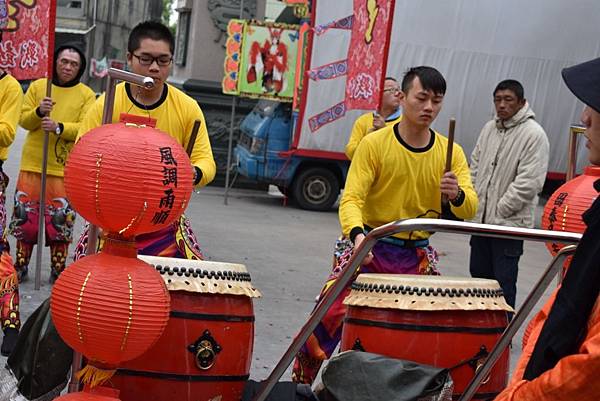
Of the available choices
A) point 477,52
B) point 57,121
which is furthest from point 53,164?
point 477,52

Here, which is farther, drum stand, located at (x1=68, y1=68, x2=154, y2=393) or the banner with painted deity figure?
the banner with painted deity figure

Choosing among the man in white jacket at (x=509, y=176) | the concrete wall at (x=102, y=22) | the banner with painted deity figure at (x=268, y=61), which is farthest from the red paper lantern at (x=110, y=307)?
the concrete wall at (x=102, y=22)

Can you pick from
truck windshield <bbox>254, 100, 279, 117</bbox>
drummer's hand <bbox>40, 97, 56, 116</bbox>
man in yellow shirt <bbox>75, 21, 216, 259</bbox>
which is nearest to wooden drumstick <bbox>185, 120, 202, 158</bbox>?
man in yellow shirt <bbox>75, 21, 216, 259</bbox>

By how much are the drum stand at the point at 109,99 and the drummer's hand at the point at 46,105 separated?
3.64 metres

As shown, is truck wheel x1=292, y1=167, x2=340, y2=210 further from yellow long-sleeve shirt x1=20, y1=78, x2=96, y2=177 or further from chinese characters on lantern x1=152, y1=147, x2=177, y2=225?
chinese characters on lantern x1=152, y1=147, x2=177, y2=225

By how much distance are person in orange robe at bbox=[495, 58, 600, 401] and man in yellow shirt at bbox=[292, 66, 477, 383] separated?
7.73 ft

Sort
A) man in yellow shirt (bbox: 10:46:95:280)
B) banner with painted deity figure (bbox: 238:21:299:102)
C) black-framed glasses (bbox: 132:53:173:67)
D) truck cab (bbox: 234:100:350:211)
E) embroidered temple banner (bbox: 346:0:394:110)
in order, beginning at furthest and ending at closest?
truck cab (bbox: 234:100:350:211) < banner with painted deity figure (bbox: 238:21:299:102) < embroidered temple banner (bbox: 346:0:394:110) < man in yellow shirt (bbox: 10:46:95:280) < black-framed glasses (bbox: 132:53:173:67)

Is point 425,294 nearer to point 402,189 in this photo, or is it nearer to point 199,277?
point 199,277

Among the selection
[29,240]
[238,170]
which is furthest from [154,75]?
[238,170]

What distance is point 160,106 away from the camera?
4656 millimetres

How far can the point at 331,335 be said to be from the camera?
15.4ft

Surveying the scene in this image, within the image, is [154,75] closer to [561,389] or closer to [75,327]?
[75,327]

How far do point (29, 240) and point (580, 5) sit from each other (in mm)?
9984

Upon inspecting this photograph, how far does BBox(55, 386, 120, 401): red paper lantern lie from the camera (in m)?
3.27
